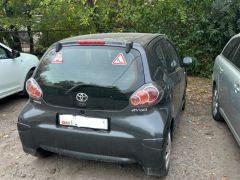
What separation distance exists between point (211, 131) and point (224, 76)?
89cm

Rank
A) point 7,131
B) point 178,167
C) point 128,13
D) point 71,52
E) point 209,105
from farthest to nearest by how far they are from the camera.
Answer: point 128,13, point 209,105, point 7,131, point 178,167, point 71,52

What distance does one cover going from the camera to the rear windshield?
3.25 metres

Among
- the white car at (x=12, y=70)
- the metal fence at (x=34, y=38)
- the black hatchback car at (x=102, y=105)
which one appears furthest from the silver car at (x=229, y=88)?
the metal fence at (x=34, y=38)

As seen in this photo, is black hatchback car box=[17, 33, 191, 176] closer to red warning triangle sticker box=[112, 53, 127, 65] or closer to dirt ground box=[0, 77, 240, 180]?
red warning triangle sticker box=[112, 53, 127, 65]

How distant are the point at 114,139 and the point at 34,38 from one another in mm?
8004

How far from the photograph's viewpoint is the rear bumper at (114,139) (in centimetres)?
314

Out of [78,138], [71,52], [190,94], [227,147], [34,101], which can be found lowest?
[190,94]

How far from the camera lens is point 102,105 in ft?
10.7

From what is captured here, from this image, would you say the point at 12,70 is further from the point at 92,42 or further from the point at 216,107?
the point at 216,107

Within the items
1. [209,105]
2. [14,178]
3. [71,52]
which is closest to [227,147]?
[209,105]

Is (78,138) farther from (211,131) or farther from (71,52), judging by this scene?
(211,131)

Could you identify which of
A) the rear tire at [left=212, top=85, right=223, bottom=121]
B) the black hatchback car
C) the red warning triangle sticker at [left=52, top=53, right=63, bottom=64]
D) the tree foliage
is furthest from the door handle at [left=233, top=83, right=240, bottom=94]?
the tree foliage

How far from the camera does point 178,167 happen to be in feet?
12.6

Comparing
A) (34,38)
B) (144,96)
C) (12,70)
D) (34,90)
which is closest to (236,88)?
(144,96)
